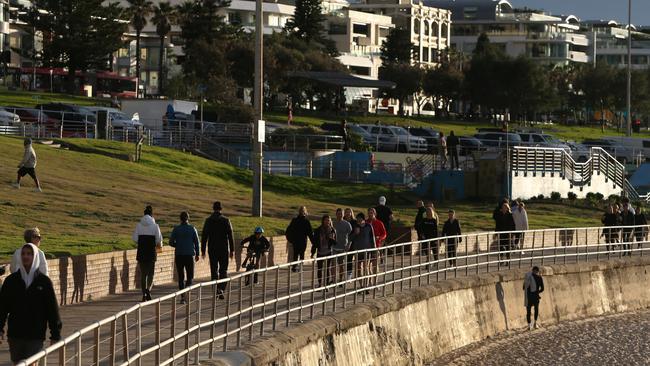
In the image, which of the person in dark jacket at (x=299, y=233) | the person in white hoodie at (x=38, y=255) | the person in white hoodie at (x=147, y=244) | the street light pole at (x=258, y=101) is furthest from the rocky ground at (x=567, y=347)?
the person in white hoodie at (x=38, y=255)

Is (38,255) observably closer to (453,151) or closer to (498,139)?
(453,151)

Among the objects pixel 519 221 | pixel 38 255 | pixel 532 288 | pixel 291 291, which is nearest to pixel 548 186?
pixel 519 221

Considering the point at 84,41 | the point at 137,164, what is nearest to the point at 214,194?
the point at 137,164

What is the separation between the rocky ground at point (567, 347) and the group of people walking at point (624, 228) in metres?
3.15

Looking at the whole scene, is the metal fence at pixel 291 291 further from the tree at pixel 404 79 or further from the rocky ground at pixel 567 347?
the tree at pixel 404 79

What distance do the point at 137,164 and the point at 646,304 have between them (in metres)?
16.7

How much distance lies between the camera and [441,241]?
1250 inches

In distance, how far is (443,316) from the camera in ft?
97.2

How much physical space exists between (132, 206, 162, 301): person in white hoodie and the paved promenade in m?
6.70

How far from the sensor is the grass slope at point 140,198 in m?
32.1

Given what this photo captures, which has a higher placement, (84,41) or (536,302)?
(84,41)

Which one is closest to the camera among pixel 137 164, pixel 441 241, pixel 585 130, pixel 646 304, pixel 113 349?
pixel 113 349

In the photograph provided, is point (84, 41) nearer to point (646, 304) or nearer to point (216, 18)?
point (216, 18)

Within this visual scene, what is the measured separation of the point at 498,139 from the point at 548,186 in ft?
66.9
